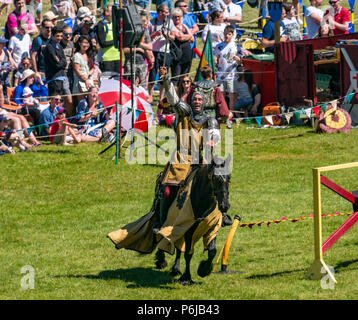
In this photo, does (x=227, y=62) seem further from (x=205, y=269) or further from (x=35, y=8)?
(x=205, y=269)

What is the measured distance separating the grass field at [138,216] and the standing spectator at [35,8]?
25.7 ft

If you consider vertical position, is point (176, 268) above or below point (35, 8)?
below

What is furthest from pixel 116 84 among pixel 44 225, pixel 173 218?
pixel 173 218

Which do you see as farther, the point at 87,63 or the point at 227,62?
the point at 227,62

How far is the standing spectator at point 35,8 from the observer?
943 inches

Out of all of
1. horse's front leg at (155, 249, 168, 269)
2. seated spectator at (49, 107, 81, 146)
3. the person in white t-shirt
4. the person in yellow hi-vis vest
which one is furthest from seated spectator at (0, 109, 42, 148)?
the person in white t-shirt

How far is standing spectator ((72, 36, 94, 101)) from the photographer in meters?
18.3

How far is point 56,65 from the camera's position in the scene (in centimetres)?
1842

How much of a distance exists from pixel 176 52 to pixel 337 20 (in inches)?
155

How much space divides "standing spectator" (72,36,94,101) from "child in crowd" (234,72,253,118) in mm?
3162

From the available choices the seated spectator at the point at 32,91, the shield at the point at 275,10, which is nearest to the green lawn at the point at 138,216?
the seated spectator at the point at 32,91

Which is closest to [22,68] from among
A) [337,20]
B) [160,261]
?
[337,20]

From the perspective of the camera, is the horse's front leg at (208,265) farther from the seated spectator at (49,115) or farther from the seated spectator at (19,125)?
the seated spectator at (49,115)

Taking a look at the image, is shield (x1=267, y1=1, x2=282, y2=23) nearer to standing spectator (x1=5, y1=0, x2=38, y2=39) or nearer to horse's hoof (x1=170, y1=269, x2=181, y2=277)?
standing spectator (x1=5, y1=0, x2=38, y2=39)
